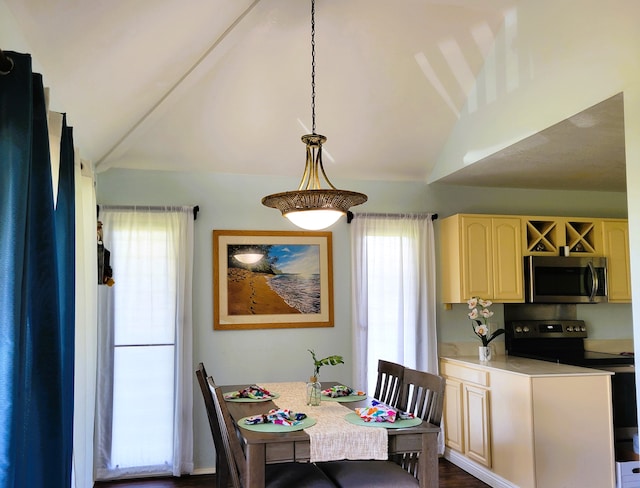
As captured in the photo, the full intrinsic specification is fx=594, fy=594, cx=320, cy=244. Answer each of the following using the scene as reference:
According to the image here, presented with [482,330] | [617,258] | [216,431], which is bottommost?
[216,431]

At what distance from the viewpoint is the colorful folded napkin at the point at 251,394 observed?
3.55 metres

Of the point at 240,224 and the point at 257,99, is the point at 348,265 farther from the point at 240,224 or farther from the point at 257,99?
the point at 257,99

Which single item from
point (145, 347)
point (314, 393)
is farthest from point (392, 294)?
point (145, 347)

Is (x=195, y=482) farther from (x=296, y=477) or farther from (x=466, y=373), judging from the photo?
(x=466, y=373)

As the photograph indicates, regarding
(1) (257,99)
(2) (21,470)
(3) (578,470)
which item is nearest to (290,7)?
(1) (257,99)

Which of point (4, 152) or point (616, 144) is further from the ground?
point (616, 144)

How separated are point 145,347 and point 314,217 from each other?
6.91 ft

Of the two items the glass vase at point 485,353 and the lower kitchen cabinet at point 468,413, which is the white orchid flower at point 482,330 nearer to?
the glass vase at point 485,353

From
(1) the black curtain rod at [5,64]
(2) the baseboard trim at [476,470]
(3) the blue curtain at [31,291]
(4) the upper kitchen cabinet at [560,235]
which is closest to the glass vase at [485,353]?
(2) the baseboard trim at [476,470]

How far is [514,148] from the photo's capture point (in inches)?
→ 152

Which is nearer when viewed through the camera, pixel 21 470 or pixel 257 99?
pixel 21 470

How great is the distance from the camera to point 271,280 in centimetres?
479

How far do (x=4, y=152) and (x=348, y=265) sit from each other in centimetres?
355

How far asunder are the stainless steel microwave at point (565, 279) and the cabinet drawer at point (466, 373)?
84 centimetres
